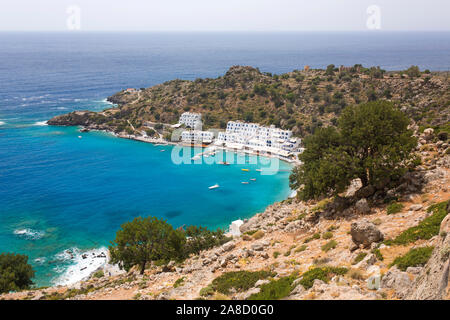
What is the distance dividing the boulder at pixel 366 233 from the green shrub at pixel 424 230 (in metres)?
0.68

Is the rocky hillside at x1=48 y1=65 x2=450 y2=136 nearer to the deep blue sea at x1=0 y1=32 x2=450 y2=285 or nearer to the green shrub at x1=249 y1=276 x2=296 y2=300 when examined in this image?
the deep blue sea at x1=0 y1=32 x2=450 y2=285

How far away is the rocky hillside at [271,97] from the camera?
91.7 metres

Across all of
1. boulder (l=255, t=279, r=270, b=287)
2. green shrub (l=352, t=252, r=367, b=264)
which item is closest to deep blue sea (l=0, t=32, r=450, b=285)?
boulder (l=255, t=279, r=270, b=287)

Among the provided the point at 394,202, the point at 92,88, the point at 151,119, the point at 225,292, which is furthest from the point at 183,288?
the point at 92,88

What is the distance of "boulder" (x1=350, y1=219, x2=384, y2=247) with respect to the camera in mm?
17562

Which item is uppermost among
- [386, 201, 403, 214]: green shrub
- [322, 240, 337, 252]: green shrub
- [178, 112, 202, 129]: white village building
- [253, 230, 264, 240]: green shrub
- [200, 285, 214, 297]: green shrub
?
[178, 112, 202, 129]: white village building

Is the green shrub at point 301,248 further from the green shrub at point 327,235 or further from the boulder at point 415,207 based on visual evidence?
the boulder at point 415,207

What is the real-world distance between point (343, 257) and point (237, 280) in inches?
235

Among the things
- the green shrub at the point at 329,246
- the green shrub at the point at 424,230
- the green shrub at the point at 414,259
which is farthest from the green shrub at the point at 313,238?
the green shrub at the point at 414,259

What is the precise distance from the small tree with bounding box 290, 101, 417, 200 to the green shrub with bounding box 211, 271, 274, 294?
30.8 feet

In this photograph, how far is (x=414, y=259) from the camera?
13398mm

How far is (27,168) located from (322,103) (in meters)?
82.7

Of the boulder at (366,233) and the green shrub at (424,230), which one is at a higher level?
the green shrub at (424,230)

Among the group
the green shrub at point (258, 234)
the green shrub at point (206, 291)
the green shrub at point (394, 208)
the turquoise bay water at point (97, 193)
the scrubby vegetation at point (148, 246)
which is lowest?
the turquoise bay water at point (97, 193)
